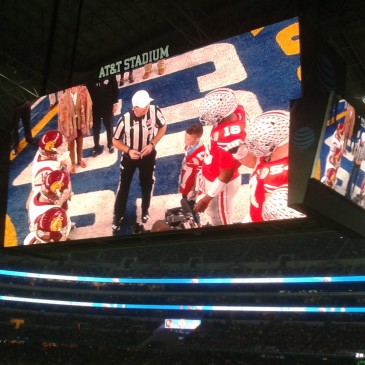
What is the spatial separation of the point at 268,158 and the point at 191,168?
1.32 m

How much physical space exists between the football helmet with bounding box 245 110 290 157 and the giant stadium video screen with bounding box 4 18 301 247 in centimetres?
9

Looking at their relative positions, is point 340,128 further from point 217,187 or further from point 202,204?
point 202,204

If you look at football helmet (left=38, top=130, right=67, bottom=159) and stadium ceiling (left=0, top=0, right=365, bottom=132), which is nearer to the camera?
football helmet (left=38, top=130, right=67, bottom=159)

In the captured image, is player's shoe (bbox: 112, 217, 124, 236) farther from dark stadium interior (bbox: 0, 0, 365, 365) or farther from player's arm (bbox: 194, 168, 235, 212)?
player's arm (bbox: 194, 168, 235, 212)

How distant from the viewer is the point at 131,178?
8.46m

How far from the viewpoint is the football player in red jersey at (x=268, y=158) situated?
6.75m

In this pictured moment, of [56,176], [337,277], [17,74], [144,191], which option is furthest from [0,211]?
[337,277]

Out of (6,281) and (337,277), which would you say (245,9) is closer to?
(337,277)

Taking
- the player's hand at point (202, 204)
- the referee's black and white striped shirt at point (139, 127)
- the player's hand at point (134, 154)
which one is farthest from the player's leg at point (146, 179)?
the player's hand at point (202, 204)

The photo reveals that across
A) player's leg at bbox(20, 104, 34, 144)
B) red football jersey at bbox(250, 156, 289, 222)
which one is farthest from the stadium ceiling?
red football jersey at bbox(250, 156, 289, 222)

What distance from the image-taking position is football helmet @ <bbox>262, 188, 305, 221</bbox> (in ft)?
21.7

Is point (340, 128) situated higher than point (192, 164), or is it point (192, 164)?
point (192, 164)

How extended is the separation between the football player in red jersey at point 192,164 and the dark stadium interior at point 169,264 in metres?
0.62

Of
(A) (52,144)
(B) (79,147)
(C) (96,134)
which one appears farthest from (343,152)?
(A) (52,144)
